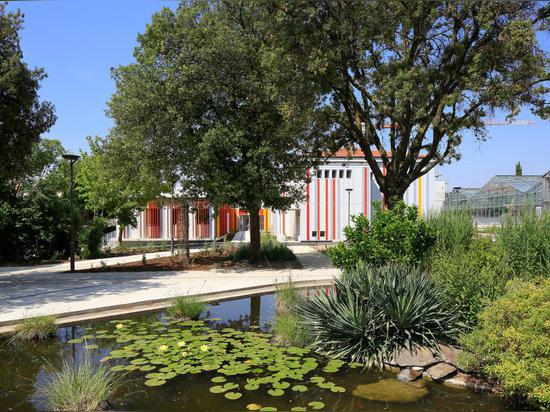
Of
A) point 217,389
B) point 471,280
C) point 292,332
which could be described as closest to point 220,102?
point 292,332

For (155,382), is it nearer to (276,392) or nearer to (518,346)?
Result: (276,392)

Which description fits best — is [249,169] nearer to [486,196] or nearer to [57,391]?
[57,391]

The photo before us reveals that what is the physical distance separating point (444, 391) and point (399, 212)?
149 inches

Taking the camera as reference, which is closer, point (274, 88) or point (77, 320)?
point (77, 320)

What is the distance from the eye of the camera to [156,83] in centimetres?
1527

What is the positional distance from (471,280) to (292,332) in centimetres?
259

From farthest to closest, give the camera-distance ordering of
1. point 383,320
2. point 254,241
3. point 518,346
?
point 254,241 → point 383,320 → point 518,346

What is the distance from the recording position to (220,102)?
1595 centimetres

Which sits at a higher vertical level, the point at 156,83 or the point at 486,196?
the point at 156,83

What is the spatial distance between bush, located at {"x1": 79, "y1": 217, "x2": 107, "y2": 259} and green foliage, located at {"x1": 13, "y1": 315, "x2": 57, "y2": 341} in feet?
57.3

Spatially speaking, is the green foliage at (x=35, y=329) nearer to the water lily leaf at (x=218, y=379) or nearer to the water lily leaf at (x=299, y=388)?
the water lily leaf at (x=218, y=379)

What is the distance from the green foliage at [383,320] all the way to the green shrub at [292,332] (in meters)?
0.15

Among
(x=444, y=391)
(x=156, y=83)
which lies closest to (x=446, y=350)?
(x=444, y=391)

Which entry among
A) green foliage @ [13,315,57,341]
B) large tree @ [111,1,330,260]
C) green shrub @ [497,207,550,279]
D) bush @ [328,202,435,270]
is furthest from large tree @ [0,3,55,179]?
green shrub @ [497,207,550,279]
